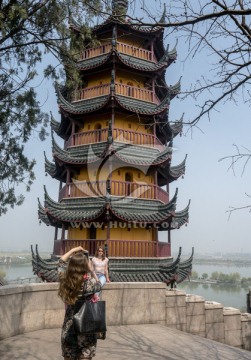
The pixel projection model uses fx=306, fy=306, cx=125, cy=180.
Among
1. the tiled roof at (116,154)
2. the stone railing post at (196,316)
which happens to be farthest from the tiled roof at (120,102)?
the stone railing post at (196,316)

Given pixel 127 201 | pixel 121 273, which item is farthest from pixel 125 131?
pixel 121 273

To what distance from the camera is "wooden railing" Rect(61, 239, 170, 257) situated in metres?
12.1

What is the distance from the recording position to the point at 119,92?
1480cm

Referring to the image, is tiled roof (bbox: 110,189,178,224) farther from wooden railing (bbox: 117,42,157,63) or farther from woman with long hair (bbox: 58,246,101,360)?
woman with long hair (bbox: 58,246,101,360)

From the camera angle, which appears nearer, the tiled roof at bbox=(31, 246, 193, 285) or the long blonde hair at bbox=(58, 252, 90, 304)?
the long blonde hair at bbox=(58, 252, 90, 304)

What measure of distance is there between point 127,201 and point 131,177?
6.12 ft

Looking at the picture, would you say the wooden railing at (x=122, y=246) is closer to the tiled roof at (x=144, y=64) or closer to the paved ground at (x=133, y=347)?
the paved ground at (x=133, y=347)

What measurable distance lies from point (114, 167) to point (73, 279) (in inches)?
444

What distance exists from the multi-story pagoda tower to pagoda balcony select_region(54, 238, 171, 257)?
39mm

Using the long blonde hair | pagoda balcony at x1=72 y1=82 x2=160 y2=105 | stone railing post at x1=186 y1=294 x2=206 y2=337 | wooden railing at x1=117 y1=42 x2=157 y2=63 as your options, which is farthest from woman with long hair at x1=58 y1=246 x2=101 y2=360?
wooden railing at x1=117 y1=42 x2=157 y2=63

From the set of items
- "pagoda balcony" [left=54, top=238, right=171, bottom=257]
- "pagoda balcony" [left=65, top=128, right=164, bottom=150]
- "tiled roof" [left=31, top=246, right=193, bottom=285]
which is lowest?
"tiled roof" [left=31, top=246, right=193, bottom=285]

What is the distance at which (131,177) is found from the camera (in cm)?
1457

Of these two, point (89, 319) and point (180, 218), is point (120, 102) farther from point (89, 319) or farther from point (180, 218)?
point (89, 319)

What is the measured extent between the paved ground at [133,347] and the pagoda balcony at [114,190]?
7200 millimetres
